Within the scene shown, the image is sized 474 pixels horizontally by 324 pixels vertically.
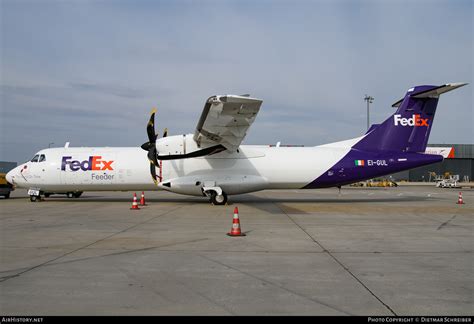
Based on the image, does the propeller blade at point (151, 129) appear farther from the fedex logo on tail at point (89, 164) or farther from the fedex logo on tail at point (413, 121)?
the fedex logo on tail at point (413, 121)

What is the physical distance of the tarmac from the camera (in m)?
4.45

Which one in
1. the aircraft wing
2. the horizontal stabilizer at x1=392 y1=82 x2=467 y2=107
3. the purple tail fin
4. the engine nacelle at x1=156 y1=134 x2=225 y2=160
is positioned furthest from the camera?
the purple tail fin

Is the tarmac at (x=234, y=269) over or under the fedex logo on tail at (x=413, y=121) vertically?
under

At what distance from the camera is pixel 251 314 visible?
4.15 meters

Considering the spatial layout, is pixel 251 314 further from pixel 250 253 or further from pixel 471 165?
pixel 471 165

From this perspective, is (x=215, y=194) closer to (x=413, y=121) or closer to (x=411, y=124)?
(x=411, y=124)

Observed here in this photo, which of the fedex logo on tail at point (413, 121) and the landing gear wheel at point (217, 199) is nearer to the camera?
the landing gear wheel at point (217, 199)

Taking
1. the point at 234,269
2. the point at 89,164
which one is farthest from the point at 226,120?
the point at 234,269

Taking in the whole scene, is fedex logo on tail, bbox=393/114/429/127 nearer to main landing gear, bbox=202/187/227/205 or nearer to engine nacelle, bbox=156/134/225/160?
main landing gear, bbox=202/187/227/205

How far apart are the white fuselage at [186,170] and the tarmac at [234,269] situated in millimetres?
6938

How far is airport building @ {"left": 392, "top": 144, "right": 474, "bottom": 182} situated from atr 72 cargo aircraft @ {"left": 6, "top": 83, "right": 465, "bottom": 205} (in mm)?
55453

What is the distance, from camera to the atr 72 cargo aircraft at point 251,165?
18266 millimetres

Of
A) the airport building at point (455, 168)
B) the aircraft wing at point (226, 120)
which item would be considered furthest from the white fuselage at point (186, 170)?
the airport building at point (455, 168)

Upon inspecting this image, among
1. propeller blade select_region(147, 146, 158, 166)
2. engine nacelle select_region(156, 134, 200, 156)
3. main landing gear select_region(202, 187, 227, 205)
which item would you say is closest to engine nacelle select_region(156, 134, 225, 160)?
engine nacelle select_region(156, 134, 200, 156)
